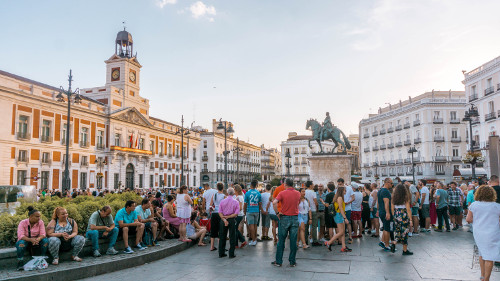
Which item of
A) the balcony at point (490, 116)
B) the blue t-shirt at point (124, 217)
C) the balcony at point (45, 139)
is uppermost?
the balcony at point (490, 116)

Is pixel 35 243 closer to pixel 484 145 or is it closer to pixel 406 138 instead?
pixel 484 145

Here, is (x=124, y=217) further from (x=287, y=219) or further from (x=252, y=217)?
(x=287, y=219)

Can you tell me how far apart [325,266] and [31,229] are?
18.9 ft

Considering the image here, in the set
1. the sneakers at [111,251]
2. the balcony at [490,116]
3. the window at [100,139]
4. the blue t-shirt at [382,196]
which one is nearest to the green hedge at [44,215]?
the sneakers at [111,251]

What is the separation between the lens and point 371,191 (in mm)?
12086

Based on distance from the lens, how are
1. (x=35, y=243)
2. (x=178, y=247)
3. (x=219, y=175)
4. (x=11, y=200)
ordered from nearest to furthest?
(x=35, y=243), (x=178, y=247), (x=11, y=200), (x=219, y=175)

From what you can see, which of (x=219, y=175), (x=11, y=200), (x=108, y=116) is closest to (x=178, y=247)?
(x=11, y=200)

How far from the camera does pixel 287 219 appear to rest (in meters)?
7.48

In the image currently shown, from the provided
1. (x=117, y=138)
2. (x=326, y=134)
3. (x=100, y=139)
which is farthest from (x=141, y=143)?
(x=326, y=134)

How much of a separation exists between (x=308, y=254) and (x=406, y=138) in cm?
5290

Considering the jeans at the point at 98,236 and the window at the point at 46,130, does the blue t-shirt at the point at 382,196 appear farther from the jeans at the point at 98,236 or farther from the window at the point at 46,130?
the window at the point at 46,130

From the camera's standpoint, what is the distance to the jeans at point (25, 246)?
635cm

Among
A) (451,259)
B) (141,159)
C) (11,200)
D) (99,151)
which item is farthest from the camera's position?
(141,159)

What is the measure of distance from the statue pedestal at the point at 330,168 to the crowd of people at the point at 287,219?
7.38 metres
